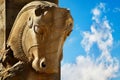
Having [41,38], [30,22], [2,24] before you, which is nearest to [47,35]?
[41,38]

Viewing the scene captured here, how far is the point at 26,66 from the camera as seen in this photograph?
554 centimetres

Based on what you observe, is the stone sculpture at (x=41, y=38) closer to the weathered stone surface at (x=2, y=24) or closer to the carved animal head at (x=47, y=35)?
the carved animal head at (x=47, y=35)

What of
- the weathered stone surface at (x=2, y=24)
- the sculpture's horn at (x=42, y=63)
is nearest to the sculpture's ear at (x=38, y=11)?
the sculpture's horn at (x=42, y=63)

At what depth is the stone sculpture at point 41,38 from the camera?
532 cm

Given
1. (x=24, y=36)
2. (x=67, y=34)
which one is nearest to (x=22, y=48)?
(x=24, y=36)

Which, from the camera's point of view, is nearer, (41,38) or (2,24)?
(41,38)

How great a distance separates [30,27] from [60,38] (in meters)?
0.32

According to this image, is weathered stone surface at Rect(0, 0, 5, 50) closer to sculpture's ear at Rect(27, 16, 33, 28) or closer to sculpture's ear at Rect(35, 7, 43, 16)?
sculpture's ear at Rect(27, 16, 33, 28)

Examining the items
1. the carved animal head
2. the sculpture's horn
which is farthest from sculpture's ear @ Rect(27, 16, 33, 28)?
the sculpture's horn

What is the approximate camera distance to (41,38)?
17.6ft

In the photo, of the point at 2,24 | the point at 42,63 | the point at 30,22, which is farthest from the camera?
the point at 2,24

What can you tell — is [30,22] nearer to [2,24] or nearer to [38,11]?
[38,11]

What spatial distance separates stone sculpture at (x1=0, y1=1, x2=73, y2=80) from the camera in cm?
532

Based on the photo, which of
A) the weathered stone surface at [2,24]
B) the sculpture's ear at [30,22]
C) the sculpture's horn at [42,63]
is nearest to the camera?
the sculpture's horn at [42,63]
